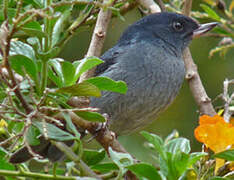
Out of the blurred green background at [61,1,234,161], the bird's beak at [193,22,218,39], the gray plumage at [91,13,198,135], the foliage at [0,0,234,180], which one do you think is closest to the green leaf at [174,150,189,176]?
the foliage at [0,0,234,180]

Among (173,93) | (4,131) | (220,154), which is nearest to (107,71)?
(173,93)

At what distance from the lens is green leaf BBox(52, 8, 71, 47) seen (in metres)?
1.78

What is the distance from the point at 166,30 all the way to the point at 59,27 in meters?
2.93

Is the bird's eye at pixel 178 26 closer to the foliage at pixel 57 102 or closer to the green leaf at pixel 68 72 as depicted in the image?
the foliage at pixel 57 102

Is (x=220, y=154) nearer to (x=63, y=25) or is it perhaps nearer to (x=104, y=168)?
(x=104, y=168)

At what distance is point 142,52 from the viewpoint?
412 centimetres

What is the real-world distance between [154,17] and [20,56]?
2862 millimetres

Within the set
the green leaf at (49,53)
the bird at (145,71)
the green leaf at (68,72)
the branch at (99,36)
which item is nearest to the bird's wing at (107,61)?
the bird at (145,71)

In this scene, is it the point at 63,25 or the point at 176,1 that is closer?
the point at 63,25

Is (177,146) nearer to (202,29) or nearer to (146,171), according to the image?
(146,171)

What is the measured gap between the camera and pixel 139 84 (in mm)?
Answer: 3793

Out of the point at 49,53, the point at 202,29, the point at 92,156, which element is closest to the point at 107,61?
the point at 202,29

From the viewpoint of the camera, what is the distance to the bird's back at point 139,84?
382 centimetres

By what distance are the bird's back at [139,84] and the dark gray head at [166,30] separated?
275mm
